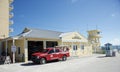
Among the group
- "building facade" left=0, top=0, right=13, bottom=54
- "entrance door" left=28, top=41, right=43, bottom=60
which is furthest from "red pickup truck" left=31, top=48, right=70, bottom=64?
"building facade" left=0, top=0, right=13, bottom=54

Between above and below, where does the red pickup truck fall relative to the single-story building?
below

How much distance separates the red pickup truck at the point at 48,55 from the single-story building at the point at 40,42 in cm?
344

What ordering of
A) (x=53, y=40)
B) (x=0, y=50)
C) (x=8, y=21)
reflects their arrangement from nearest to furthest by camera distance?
1. (x=53, y=40)
2. (x=0, y=50)
3. (x=8, y=21)

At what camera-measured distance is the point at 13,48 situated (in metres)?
20.7

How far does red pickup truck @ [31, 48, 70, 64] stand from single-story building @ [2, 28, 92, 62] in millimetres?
3440

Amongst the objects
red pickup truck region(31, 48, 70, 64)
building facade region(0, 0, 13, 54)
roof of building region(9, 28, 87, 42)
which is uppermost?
building facade region(0, 0, 13, 54)

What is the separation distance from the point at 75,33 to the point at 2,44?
13.8m

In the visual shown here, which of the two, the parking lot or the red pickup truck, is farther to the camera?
the red pickup truck

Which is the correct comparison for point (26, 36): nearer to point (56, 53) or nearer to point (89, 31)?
point (56, 53)

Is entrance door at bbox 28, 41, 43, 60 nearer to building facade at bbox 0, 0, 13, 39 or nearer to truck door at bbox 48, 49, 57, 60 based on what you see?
truck door at bbox 48, 49, 57, 60

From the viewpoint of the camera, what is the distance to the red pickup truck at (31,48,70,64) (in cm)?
1950

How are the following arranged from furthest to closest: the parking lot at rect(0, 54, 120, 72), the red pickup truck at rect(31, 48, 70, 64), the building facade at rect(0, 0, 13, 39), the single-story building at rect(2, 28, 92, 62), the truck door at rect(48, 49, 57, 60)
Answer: the building facade at rect(0, 0, 13, 39) → the single-story building at rect(2, 28, 92, 62) → the truck door at rect(48, 49, 57, 60) → the red pickup truck at rect(31, 48, 70, 64) → the parking lot at rect(0, 54, 120, 72)

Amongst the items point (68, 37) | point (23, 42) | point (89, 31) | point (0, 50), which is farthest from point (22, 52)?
point (89, 31)

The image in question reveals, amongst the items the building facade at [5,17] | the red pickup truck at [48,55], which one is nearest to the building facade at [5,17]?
the building facade at [5,17]
